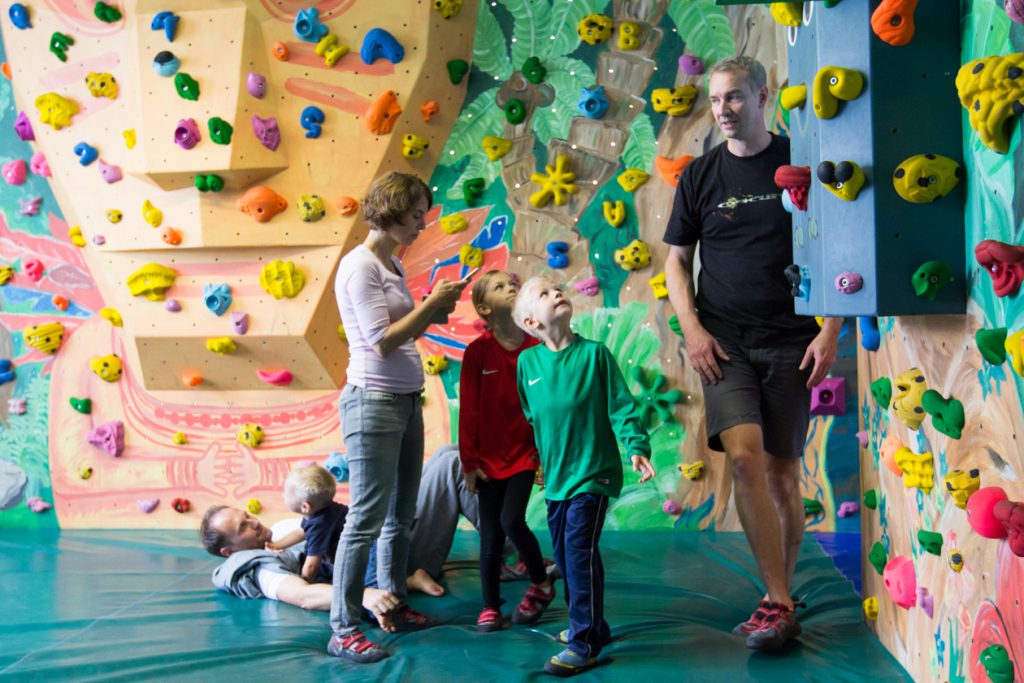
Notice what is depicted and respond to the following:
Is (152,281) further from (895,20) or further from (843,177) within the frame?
(895,20)

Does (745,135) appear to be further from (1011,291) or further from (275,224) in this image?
(275,224)

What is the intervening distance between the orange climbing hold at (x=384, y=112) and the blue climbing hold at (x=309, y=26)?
385 mm

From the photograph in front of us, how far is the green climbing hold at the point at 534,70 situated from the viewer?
14.7 ft

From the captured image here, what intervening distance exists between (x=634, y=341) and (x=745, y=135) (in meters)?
1.61

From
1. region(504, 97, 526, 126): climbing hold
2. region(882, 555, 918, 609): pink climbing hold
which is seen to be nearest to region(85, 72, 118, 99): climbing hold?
region(504, 97, 526, 126): climbing hold

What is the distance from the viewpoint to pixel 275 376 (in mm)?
4746

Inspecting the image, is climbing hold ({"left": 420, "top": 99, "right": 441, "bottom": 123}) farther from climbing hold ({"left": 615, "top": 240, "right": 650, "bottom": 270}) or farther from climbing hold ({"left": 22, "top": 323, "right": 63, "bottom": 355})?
climbing hold ({"left": 22, "top": 323, "right": 63, "bottom": 355})

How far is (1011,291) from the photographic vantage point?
183 centimetres

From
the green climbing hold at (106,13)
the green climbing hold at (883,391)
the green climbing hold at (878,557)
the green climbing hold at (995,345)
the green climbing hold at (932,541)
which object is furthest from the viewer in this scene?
the green climbing hold at (106,13)

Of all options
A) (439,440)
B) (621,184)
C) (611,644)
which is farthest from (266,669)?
(621,184)

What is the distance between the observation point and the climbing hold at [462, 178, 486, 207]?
461cm

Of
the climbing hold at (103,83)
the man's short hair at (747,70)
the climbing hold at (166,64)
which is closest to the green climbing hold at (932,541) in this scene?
the man's short hair at (747,70)

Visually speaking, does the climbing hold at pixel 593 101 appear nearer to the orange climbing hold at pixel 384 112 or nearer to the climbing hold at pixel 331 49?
the orange climbing hold at pixel 384 112

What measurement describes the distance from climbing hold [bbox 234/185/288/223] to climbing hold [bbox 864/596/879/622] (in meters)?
2.90
